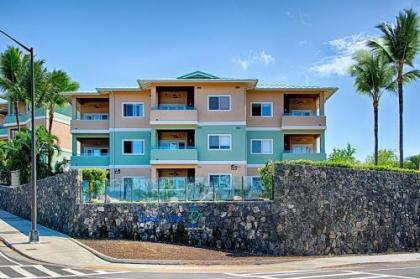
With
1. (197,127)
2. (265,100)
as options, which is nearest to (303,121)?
(265,100)

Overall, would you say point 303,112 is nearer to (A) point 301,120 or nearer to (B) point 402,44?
(A) point 301,120

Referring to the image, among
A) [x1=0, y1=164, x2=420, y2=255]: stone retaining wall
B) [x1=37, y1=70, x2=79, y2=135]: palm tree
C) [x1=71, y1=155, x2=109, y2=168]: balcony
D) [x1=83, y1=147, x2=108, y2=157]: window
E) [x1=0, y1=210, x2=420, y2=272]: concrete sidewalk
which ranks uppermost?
[x1=37, y1=70, x2=79, y2=135]: palm tree

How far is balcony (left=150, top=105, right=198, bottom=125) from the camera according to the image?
46500 mm

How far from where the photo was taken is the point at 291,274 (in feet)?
67.7

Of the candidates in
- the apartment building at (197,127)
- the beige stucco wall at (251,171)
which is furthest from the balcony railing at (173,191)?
the beige stucco wall at (251,171)

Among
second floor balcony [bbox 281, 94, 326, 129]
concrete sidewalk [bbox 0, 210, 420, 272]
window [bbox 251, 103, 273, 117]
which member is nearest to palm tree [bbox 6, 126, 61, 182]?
concrete sidewalk [bbox 0, 210, 420, 272]

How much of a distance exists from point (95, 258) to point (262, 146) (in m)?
26.9

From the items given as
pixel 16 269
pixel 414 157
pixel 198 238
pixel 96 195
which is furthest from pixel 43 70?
pixel 414 157

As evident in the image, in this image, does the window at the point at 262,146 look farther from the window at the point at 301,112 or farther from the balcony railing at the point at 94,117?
the balcony railing at the point at 94,117

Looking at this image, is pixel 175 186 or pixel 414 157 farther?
pixel 414 157

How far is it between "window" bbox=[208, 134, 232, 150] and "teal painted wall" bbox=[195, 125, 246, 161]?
26cm

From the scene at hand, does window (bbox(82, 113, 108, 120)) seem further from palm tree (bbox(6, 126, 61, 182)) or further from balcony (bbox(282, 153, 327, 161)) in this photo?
balcony (bbox(282, 153, 327, 161))

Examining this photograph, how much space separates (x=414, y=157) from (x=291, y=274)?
76.0 meters

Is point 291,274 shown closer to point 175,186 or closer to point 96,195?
point 175,186
